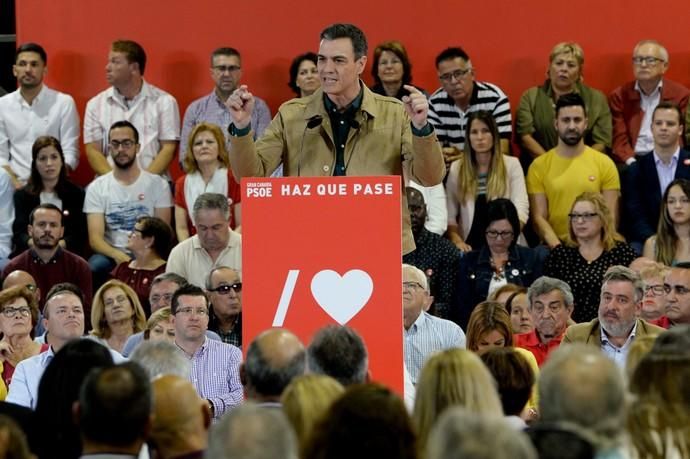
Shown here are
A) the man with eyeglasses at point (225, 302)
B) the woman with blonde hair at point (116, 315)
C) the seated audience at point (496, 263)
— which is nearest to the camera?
the woman with blonde hair at point (116, 315)

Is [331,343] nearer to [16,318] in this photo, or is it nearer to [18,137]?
[16,318]

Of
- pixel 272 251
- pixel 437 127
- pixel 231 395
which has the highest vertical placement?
pixel 437 127

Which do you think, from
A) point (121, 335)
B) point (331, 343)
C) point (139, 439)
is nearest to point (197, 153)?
point (121, 335)

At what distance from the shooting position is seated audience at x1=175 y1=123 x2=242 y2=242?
9.15 meters

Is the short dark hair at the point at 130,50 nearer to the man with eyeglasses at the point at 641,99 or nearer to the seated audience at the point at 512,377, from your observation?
the man with eyeglasses at the point at 641,99

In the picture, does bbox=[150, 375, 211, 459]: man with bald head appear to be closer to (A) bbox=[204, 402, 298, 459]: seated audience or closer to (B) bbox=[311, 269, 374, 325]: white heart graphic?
(A) bbox=[204, 402, 298, 459]: seated audience

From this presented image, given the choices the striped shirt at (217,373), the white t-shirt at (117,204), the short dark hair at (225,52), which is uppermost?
the short dark hair at (225,52)

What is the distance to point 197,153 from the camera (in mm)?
9164

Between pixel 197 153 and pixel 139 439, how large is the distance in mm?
5510

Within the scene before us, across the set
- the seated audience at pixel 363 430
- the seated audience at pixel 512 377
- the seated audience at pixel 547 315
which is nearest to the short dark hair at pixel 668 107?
the seated audience at pixel 547 315

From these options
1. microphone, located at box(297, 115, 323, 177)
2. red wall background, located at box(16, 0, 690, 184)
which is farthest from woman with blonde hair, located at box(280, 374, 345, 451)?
red wall background, located at box(16, 0, 690, 184)

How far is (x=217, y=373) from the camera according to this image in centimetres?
682

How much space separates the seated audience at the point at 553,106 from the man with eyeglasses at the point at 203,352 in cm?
329

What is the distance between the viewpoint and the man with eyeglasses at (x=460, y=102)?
31.0 feet
